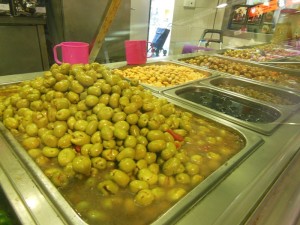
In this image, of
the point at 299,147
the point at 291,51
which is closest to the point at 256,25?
the point at 291,51

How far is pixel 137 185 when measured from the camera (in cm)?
69

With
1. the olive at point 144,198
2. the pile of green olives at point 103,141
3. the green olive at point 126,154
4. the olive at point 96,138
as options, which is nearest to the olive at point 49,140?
the pile of green olives at point 103,141

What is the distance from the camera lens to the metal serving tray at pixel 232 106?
1.14 m

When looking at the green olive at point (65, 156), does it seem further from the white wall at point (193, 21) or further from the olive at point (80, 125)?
the white wall at point (193, 21)

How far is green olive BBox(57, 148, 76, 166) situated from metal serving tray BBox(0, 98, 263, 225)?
8cm

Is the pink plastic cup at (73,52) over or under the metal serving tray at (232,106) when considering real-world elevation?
over

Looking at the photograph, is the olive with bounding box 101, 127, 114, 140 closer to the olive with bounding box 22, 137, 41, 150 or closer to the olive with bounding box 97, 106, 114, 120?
the olive with bounding box 97, 106, 114, 120

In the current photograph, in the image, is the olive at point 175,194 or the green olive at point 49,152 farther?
the green olive at point 49,152

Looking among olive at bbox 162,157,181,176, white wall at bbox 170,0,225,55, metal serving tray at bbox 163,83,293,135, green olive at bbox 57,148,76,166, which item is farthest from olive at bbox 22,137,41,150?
white wall at bbox 170,0,225,55

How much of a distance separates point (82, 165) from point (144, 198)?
0.69 feet

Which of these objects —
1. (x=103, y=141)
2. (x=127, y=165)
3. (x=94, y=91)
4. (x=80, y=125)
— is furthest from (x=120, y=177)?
(x=94, y=91)

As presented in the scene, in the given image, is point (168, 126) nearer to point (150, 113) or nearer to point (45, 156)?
point (150, 113)

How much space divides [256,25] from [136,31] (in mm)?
2014

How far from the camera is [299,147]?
0.97m
